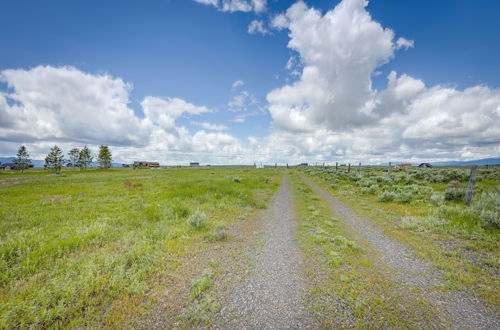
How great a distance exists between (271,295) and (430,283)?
441 centimetres

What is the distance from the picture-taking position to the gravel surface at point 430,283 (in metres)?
3.64

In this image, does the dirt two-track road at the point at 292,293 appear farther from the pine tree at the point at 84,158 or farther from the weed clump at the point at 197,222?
the pine tree at the point at 84,158

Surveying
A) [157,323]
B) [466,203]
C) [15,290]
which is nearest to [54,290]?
[15,290]

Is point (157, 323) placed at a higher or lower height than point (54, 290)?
lower

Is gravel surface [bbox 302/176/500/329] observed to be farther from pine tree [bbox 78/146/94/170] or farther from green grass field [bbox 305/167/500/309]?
pine tree [bbox 78/146/94/170]

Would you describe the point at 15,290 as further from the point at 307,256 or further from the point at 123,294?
the point at 307,256

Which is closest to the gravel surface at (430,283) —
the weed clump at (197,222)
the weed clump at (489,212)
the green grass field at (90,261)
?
the weed clump at (489,212)

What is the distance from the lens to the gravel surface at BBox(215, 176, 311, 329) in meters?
3.62

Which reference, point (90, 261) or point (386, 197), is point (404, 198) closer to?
point (386, 197)

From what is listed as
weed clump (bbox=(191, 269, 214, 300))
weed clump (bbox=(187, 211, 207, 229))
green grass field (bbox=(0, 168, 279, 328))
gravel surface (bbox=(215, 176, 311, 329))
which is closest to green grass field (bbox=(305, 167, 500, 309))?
gravel surface (bbox=(215, 176, 311, 329))

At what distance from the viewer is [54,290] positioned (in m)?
4.14

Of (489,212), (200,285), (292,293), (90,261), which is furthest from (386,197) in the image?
(90,261)

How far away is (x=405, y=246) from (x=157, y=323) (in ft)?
29.1

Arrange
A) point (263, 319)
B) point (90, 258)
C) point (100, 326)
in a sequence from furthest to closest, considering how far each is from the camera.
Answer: point (90, 258), point (263, 319), point (100, 326)
